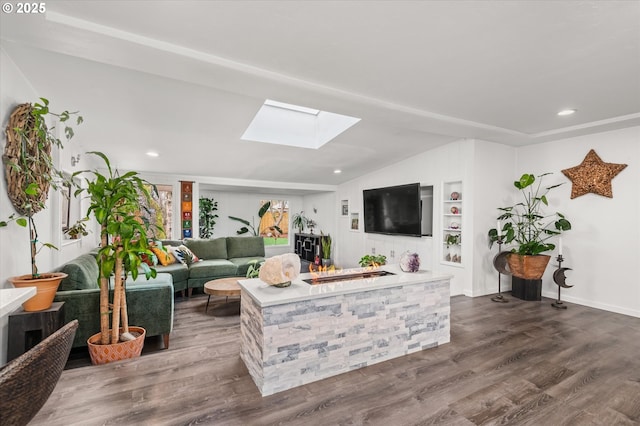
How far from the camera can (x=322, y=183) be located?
26.2 ft

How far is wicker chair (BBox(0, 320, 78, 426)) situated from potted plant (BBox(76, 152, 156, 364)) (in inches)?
64.2

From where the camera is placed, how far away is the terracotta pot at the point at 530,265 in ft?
14.0

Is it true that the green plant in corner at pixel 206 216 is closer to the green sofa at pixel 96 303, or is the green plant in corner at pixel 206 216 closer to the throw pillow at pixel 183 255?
the throw pillow at pixel 183 255

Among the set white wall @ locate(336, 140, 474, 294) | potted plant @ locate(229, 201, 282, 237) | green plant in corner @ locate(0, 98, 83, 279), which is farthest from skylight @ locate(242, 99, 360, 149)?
potted plant @ locate(229, 201, 282, 237)

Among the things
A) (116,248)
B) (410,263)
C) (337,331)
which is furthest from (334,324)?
(116,248)

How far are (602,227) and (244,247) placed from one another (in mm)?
5835

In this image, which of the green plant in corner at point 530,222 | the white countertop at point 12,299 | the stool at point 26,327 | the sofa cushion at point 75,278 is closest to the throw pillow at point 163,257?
the sofa cushion at point 75,278

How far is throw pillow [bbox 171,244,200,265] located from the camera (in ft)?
16.6

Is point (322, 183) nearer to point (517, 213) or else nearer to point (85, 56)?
point (517, 213)

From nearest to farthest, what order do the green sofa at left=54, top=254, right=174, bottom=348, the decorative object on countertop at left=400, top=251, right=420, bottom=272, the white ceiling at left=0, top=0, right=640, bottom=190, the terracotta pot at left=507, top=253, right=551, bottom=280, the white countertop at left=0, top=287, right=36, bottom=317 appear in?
the white countertop at left=0, top=287, right=36, bottom=317, the white ceiling at left=0, top=0, right=640, bottom=190, the green sofa at left=54, top=254, right=174, bottom=348, the decorative object on countertop at left=400, top=251, right=420, bottom=272, the terracotta pot at left=507, top=253, right=551, bottom=280

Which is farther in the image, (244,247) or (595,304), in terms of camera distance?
(244,247)

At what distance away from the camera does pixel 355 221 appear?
299 inches

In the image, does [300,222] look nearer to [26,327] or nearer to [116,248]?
[116,248]

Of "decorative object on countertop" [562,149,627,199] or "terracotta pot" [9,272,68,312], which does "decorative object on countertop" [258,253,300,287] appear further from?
"decorative object on countertop" [562,149,627,199]
